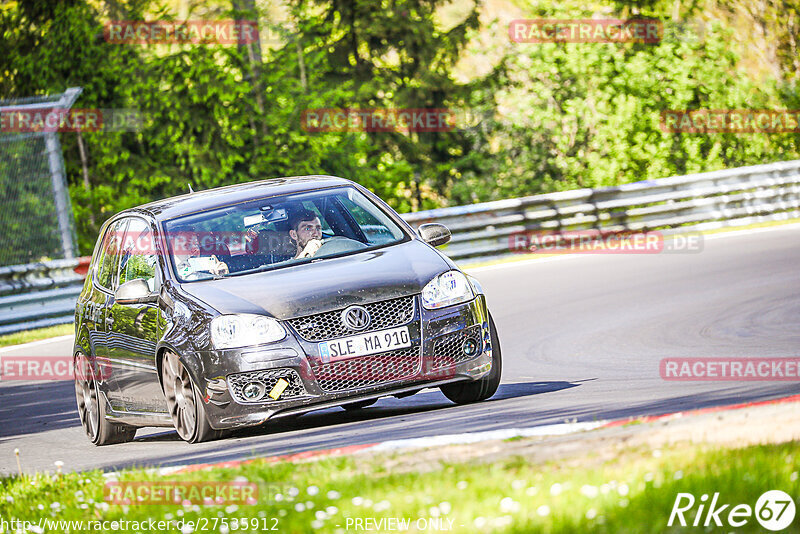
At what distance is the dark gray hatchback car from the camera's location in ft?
25.2

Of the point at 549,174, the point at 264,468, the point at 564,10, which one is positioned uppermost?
the point at 564,10

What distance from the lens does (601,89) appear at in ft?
90.4

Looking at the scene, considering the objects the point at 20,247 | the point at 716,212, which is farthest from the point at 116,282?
the point at 716,212

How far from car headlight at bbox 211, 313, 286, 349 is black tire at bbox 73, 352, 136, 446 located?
1878 millimetres

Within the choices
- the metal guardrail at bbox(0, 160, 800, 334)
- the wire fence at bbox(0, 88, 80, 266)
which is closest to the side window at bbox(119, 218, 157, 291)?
the metal guardrail at bbox(0, 160, 800, 334)

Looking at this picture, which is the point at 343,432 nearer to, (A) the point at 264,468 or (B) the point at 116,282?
(A) the point at 264,468

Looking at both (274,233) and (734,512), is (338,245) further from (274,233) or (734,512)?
(734,512)

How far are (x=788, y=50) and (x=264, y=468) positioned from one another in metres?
31.5

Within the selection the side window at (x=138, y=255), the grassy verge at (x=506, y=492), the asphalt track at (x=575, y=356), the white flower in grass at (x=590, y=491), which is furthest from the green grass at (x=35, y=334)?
the white flower in grass at (x=590, y=491)

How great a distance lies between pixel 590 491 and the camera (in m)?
4.53

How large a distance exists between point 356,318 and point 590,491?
333cm

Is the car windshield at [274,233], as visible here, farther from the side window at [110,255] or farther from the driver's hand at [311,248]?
the side window at [110,255]

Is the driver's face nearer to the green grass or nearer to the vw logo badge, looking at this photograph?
the vw logo badge

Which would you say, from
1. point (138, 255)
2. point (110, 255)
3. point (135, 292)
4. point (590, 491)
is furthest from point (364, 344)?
point (590, 491)
